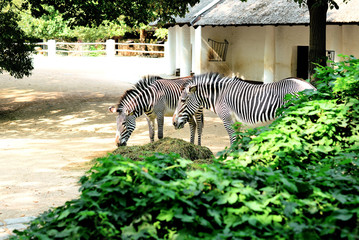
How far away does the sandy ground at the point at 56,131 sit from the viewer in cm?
787

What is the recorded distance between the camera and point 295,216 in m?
3.42

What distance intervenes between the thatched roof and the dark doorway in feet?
8.00

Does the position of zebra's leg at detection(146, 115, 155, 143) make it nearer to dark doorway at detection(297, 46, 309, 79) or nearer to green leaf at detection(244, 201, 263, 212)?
green leaf at detection(244, 201, 263, 212)

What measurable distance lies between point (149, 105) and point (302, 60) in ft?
35.6

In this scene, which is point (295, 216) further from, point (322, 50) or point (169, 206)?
point (322, 50)

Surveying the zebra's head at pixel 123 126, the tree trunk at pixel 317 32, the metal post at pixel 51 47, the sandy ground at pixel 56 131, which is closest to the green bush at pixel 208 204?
the sandy ground at pixel 56 131

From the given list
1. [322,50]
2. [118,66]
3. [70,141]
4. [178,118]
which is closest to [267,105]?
[178,118]

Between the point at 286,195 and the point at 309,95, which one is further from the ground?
the point at 309,95

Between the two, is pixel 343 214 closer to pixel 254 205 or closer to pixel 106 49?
pixel 254 205

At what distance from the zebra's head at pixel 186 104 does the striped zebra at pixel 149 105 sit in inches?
26.7

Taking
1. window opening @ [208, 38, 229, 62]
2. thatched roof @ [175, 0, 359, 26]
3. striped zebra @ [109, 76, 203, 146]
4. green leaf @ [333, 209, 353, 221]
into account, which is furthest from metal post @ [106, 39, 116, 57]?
green leaf @ [333, 209, 353, 221]

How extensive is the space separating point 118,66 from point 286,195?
93.3 ft

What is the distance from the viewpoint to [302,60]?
1998 centimetres

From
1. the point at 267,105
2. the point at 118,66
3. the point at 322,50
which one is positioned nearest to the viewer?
the point at 267,105
